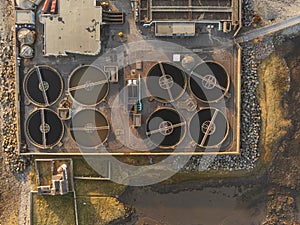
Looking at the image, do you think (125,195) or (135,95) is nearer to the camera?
(135,95)

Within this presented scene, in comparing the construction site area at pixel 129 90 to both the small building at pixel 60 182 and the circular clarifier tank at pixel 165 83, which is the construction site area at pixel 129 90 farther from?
the small building at pixel 60 182

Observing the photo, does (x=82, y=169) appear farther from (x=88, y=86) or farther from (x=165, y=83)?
(x=165, y=83)

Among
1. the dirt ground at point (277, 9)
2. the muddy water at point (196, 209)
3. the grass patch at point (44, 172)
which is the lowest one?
the muddy water at point (196, 209)

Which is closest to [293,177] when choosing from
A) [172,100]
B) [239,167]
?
[239,167]

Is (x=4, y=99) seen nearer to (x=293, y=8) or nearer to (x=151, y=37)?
(x=151, y=37)

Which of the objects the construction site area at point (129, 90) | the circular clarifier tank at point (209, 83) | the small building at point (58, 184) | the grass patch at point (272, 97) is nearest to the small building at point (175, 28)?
the construction site area at point (129, 90)

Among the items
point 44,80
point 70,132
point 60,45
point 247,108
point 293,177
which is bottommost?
point 293,177

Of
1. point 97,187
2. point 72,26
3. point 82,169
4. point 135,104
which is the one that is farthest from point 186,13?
point 97,187
